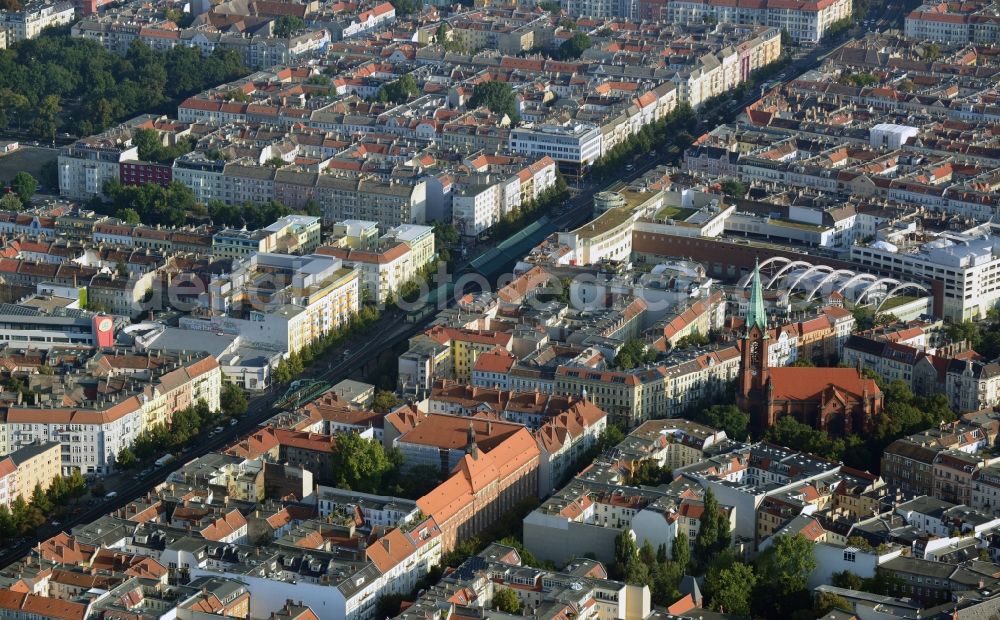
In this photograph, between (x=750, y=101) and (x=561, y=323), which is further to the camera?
(x=750, y=101)

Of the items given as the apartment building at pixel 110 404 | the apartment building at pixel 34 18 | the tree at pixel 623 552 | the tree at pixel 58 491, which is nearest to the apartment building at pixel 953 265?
the tree at pixel 623 552

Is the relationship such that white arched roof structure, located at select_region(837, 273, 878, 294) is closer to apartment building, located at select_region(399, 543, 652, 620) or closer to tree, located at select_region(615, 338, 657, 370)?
tree, located at select_region(615, 338, 657, 370)

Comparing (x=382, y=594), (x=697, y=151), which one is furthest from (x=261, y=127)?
(x=382, y=594)

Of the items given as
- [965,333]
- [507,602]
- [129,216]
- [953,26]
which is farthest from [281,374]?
[953,26]

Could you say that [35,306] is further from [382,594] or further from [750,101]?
[750,101]

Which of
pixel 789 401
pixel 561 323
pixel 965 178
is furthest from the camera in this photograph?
pixel 965 178

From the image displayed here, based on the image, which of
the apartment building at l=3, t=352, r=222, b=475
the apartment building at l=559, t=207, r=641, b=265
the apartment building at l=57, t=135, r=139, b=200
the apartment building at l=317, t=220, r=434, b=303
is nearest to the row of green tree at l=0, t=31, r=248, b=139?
the apartment building at l=57, t=135, r=139, b=200
